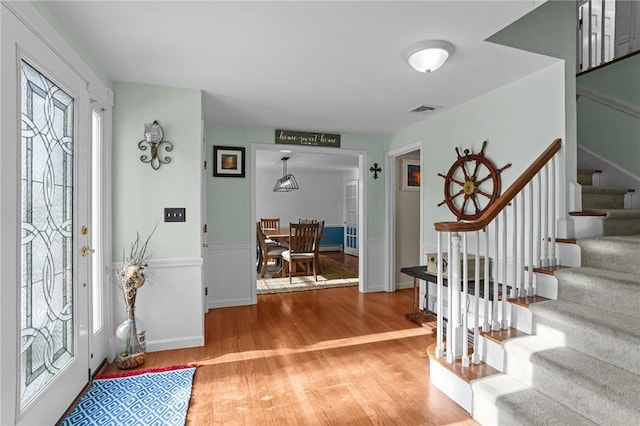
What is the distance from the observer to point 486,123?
3.02 metres

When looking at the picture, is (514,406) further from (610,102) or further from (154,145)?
(154,145)

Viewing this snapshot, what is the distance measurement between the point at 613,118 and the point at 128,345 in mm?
4531

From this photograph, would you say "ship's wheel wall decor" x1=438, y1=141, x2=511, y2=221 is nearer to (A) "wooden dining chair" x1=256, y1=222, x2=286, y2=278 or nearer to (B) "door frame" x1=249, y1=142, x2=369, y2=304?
(B) "door frame" x1=249, y1=142, x2=369, y2=304

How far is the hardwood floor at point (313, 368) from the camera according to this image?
1896 mm

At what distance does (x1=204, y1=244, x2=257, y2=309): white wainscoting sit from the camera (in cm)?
394

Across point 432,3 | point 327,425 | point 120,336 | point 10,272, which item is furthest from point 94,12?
point 327,425

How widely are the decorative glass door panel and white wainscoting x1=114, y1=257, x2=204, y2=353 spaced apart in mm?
693

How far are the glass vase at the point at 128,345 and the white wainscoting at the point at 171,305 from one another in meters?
0.18

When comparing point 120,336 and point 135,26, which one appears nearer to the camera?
point 135,26

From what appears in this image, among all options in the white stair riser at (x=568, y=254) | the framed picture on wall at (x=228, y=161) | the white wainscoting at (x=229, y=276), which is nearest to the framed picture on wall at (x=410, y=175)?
the framed picture on wall at (x=228, y=161)

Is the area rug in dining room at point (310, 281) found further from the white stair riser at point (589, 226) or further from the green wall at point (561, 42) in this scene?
the green wall at point (561, 42)

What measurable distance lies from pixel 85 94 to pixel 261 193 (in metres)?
6.50

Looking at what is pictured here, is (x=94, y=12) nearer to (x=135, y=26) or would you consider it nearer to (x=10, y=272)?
(x=135, y=26)

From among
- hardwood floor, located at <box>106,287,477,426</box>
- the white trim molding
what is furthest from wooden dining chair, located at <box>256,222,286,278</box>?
the white trim molding
